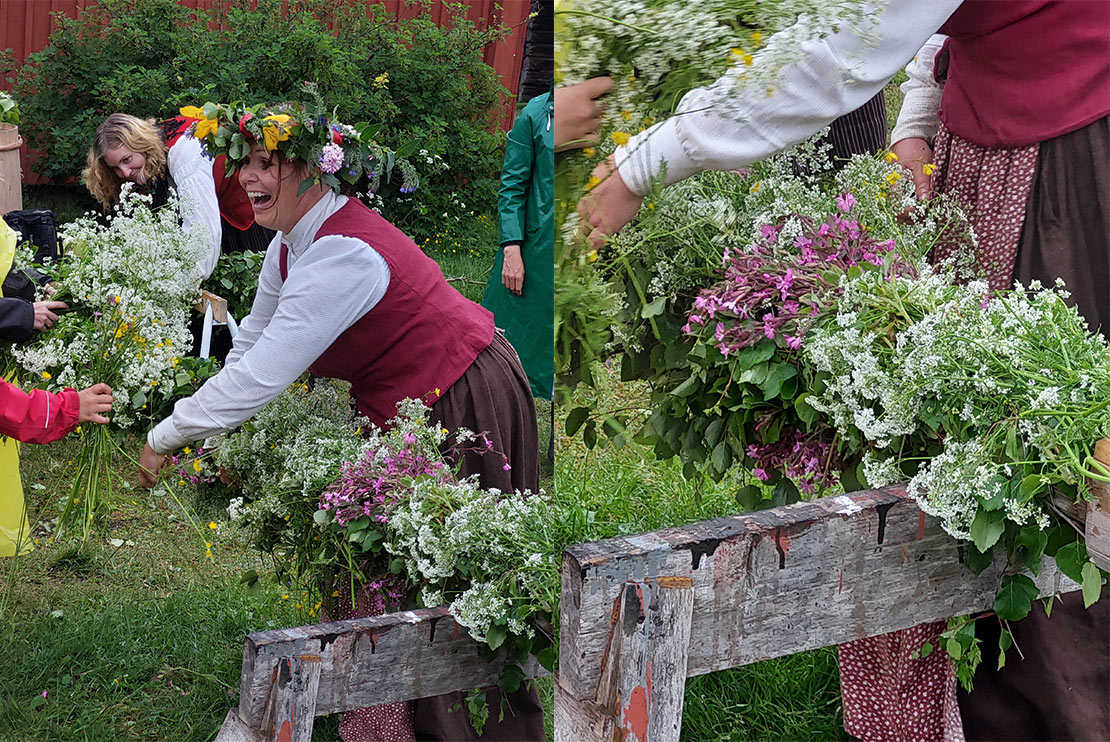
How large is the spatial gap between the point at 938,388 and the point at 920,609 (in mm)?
294

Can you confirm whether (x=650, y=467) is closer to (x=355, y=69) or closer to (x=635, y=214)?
(x=635, y=214)

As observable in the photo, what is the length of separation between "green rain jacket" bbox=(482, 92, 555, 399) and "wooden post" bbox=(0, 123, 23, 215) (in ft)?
7.64

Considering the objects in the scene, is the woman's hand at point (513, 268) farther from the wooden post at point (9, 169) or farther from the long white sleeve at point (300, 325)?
the wooden post at point (9, 169)

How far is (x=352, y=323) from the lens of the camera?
6.34 feet

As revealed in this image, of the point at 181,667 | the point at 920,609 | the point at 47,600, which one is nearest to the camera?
the point at 920,609

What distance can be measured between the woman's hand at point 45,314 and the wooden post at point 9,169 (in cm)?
144

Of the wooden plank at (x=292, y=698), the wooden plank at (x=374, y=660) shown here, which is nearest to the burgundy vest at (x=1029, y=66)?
the wooden plank at (x=374, y=660)

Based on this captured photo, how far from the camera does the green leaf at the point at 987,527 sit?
49.0 inches

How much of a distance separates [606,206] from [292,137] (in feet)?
2.88

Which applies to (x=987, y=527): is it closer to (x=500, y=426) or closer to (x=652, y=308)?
(x=652, y=308)

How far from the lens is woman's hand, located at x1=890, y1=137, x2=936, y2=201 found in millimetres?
1837

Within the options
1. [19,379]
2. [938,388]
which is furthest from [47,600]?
[938,388]

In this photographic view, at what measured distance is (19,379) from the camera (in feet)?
7.62

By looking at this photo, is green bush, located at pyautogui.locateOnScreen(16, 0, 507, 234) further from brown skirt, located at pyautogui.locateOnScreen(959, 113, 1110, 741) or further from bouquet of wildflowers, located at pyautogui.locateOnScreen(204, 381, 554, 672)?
brown skirt, located at pyautogui.locateOnScreen(959, 113, 1110, 741)
